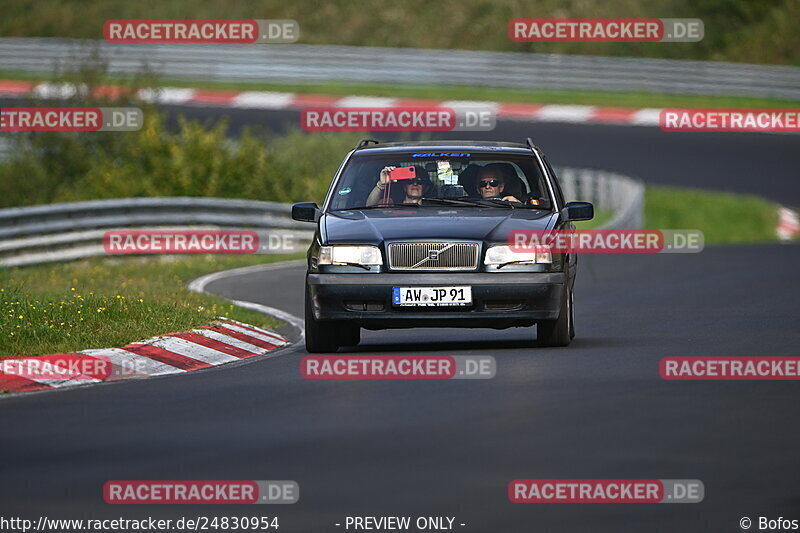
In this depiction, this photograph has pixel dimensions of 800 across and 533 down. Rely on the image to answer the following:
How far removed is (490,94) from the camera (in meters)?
45.8

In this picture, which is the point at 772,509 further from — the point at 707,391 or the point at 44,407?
the point at 44,407

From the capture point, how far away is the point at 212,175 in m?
32.5

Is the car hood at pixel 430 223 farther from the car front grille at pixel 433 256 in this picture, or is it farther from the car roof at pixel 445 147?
the car roof at pixel 445 147

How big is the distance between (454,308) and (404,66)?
3377 cm

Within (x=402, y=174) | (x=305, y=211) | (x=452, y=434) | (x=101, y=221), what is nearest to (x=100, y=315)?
(x=305, y=211)

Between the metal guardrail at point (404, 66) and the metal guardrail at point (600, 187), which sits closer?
the metal guardrail at point (600, 187)

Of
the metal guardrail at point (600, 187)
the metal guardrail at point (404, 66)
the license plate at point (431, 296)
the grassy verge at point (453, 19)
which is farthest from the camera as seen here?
the grassy verge at point (453, 19)

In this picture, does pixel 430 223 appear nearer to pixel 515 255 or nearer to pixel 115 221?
pixel 515 255

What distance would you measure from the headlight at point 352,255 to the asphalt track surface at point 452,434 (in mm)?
877

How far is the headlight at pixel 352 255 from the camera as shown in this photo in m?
13.2

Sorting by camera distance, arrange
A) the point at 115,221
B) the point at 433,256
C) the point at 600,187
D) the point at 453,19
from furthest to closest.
A: 1. the point at 453,19
2. the point at 600,187
3. the point at 115,221
4. the point at 433,256

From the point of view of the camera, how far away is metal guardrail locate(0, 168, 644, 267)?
83.9 ft

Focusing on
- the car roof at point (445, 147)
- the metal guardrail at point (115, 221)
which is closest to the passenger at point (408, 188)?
the car roof at point (445, 147)

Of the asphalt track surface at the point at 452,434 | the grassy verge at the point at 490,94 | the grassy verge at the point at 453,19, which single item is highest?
the grassy verge at the point at 453,19
